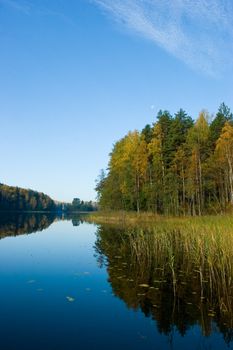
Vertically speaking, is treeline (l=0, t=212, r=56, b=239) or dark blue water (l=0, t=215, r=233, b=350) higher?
treeline (l=0, t=212, r=56, b=239)

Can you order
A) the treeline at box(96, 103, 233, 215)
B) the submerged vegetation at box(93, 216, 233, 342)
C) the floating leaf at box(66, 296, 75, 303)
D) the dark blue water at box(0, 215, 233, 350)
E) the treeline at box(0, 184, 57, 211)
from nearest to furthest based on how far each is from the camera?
the dark blue water at box(0, 215, 233, 350), the submerged vegetation at box(93, 216, 233, 342), the floating leaf at box(66, 296, 75, 303), the treeline at box(96, 103, 233, 215), the treeline at box(0, 184, 57, 211)

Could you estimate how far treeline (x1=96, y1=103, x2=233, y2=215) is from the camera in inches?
1663

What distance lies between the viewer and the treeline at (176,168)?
42250 millimetres

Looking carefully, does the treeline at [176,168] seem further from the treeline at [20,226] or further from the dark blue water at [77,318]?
the dark blue water at [77,318]

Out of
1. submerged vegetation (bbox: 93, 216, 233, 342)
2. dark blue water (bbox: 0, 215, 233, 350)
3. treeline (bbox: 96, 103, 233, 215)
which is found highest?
treeline (bbox: 96, 103, 233, 215)

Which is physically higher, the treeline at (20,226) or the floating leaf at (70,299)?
the treeline at (20,226)

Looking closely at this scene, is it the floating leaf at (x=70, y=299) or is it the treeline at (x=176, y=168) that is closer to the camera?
the floating leaf at (x=70, y=299)

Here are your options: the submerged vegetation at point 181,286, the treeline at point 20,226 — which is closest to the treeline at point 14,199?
the treeline at point 20,226

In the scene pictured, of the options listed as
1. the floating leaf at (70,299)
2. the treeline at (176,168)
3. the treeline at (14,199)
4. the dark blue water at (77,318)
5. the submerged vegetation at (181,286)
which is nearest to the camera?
the dark blue water at (77,318)

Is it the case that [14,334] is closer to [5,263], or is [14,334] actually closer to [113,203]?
[5,263]

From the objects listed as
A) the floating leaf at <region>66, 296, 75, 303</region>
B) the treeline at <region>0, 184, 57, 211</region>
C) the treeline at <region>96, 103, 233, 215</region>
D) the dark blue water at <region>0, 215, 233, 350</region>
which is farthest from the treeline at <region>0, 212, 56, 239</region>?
the treeline at <region>0, 184, 57, 211</region>

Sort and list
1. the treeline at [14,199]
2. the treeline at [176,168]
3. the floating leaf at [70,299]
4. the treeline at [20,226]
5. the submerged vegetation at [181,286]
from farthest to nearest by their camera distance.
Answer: the treeline at [14,199] → the treeline at [176,168] → the treeline at [20,226] → the floating leaf at [70,299] → the submerged vegetation at [181,286]

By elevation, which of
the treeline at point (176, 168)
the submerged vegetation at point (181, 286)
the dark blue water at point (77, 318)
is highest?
the treeline at point (176, 168)

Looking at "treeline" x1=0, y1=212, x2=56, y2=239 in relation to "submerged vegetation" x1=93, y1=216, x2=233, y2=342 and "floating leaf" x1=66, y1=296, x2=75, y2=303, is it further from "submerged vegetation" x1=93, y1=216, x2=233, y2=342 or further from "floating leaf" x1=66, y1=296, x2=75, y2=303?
"floating leaf" x1=66, y1=296, x2=75, y2=303
